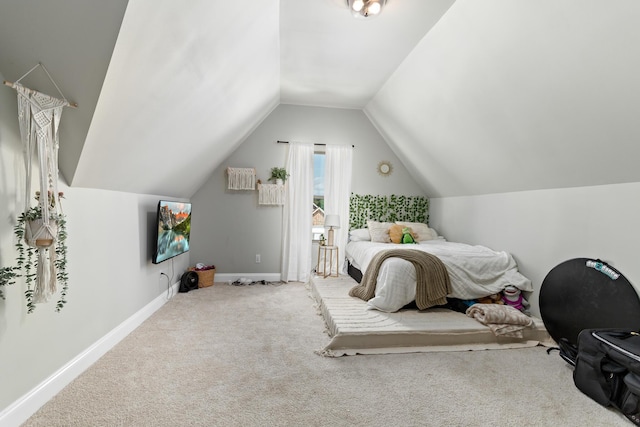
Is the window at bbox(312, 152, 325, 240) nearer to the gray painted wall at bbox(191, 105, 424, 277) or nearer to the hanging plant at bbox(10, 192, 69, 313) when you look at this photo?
the gray painted wall at bbox(191, 105, 424, 277)

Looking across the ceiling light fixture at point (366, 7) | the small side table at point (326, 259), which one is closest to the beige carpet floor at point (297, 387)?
the small side table at point (326, 259)

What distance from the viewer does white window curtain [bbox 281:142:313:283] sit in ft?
15.5

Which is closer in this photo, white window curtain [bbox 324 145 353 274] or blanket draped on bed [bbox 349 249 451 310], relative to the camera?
blanket draped on bed [bbox 349 249 451 310]

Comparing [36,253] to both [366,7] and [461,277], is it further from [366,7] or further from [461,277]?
[461,277]

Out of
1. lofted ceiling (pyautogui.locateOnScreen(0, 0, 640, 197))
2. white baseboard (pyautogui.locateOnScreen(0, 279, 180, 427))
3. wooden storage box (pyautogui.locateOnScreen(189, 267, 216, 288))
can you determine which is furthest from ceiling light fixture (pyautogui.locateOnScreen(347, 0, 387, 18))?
wooden storage box (pyautogui.locateOnScreen(189, 267, 216, 288))

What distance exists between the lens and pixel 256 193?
15.5 feet

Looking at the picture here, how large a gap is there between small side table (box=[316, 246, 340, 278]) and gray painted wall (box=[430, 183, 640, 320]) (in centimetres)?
193

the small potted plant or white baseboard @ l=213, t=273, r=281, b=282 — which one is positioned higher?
the small potted plant

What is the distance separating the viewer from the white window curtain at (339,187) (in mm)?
4836

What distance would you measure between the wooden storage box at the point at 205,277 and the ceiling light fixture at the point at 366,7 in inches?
142

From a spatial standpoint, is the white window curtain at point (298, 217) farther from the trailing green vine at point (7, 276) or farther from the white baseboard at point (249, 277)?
the trailing green vine at point (7, 276)

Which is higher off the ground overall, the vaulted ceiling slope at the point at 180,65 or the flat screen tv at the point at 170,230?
the vaulted ceiling slope at the point at 180,65

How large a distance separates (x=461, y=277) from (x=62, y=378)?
3.30m

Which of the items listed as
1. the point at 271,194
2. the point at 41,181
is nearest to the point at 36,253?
the point at 41,181
